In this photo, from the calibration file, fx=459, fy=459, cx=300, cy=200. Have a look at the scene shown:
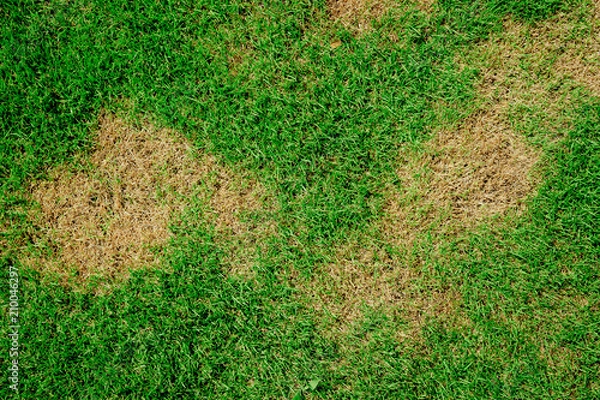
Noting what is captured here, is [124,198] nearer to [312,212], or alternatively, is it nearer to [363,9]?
[312,212]

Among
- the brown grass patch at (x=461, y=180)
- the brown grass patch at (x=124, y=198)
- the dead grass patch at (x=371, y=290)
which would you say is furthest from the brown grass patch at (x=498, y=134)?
the brown grass patch at (x=124, y=198)

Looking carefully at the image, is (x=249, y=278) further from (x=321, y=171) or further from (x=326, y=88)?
(x=326, y=88)

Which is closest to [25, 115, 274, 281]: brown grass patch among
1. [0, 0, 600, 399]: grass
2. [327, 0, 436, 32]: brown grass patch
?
[0, 0, 600, 399]: grass

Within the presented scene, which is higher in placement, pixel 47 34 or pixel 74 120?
pixel 47 34

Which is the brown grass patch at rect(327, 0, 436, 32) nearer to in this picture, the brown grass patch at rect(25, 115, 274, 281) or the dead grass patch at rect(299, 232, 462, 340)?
the brown grass patch at rect(25, 115, 274, 281)

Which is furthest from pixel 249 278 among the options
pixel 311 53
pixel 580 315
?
pixel 580 315

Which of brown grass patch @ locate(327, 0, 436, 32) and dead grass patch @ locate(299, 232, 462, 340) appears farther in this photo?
brown grass patch @ locate(327, 0, 436, 32)

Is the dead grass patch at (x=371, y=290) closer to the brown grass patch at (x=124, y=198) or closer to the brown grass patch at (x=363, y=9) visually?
the brown grass patch at (x=124, y=198)
